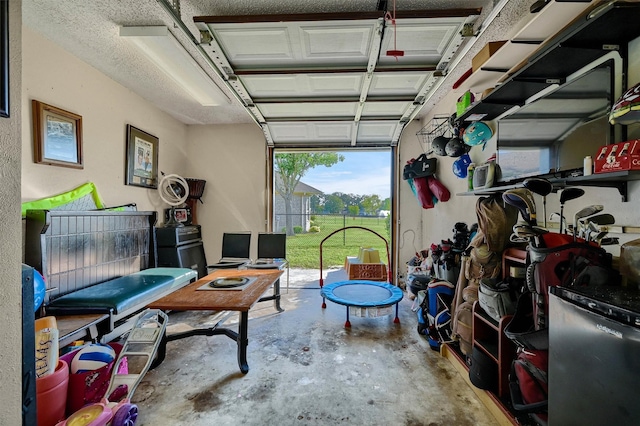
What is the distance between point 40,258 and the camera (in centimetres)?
222

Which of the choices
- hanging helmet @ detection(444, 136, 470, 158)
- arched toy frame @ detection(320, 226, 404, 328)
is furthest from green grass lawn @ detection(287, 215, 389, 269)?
hanging helmet @ detection(444, 136, 470, 158)

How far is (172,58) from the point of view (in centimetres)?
245

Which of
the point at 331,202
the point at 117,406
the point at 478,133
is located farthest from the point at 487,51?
the point at 331,202

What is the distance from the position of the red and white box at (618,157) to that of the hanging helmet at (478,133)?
4.25ft

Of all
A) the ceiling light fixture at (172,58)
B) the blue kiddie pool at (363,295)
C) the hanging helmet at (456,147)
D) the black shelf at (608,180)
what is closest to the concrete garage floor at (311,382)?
the blue kiddie pool at (363,295)

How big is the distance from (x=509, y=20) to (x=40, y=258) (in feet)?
14.2

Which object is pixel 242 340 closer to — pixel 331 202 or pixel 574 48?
pixel 574 48

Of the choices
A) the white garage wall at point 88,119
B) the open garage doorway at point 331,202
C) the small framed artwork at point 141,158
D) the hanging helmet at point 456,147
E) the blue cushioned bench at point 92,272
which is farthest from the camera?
the open garage doorway at point 331,202

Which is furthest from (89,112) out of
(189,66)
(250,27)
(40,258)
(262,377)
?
(262,377)

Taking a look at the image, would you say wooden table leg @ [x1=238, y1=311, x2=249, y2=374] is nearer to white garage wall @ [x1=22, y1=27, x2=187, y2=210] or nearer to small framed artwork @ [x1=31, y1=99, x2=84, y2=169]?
white garage wall @ [x1=22, y1=27, x2=187, y2=210]

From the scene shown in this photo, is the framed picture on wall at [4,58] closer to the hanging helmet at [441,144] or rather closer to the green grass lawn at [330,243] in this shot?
the hanging helmet at [441,144]

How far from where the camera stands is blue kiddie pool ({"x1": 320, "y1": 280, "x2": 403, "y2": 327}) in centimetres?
294

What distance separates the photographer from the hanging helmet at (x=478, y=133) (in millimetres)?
2506

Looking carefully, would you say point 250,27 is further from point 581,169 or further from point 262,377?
point 262,377
